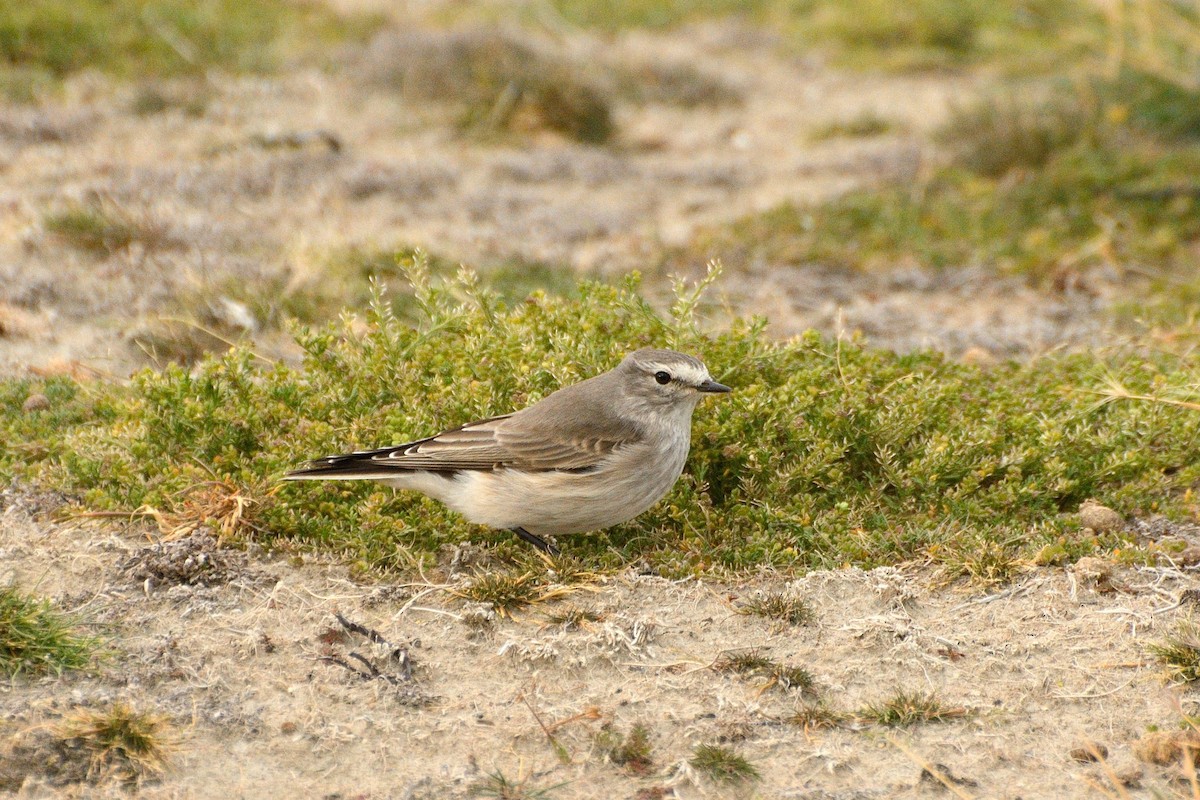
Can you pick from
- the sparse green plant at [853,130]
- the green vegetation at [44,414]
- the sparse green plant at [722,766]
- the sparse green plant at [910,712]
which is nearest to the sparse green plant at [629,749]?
the sparse green plant at [722,766]

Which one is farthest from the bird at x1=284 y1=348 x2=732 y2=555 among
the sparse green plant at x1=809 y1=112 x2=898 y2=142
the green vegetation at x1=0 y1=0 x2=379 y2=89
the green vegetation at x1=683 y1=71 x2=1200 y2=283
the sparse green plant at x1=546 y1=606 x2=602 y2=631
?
the green vegetation at x1=0 y1=0 x2=379 y2=89

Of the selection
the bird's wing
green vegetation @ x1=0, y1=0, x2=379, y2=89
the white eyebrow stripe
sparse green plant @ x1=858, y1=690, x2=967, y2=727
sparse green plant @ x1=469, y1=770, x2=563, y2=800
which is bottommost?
sparse green plant @ x1=858, y1=690, x2=967, y2=727

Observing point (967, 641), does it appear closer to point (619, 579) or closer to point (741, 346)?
point (619, 579)

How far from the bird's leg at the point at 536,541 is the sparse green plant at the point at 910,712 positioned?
1810 mm

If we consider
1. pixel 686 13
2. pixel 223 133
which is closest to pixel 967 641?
pixel 223 133

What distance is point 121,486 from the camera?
6.41 m

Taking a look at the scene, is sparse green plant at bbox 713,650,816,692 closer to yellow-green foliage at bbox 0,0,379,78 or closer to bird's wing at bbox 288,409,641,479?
bird's wing at bbox 288,409,641,479

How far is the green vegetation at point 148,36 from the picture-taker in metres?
13.3

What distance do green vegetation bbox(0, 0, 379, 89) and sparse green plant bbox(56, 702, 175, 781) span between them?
10.1m

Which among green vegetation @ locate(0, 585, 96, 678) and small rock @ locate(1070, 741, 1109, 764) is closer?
small rock @ locate(1070, 741, 1109, 764)

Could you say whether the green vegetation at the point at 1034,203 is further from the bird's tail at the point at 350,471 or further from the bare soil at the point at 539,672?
the bird's tail at the point at 350,471

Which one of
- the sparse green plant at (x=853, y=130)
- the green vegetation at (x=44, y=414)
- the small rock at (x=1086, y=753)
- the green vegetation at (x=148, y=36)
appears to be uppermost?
the green vegetation at (x=148, y=36)

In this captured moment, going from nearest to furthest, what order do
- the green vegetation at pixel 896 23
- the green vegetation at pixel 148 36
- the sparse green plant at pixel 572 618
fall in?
the sparse green plant at pixel 572 618 < the green vegetation at pixel 148 36 < the green vegetation at pixel 896 23

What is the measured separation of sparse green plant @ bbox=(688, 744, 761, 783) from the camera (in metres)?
4.74
